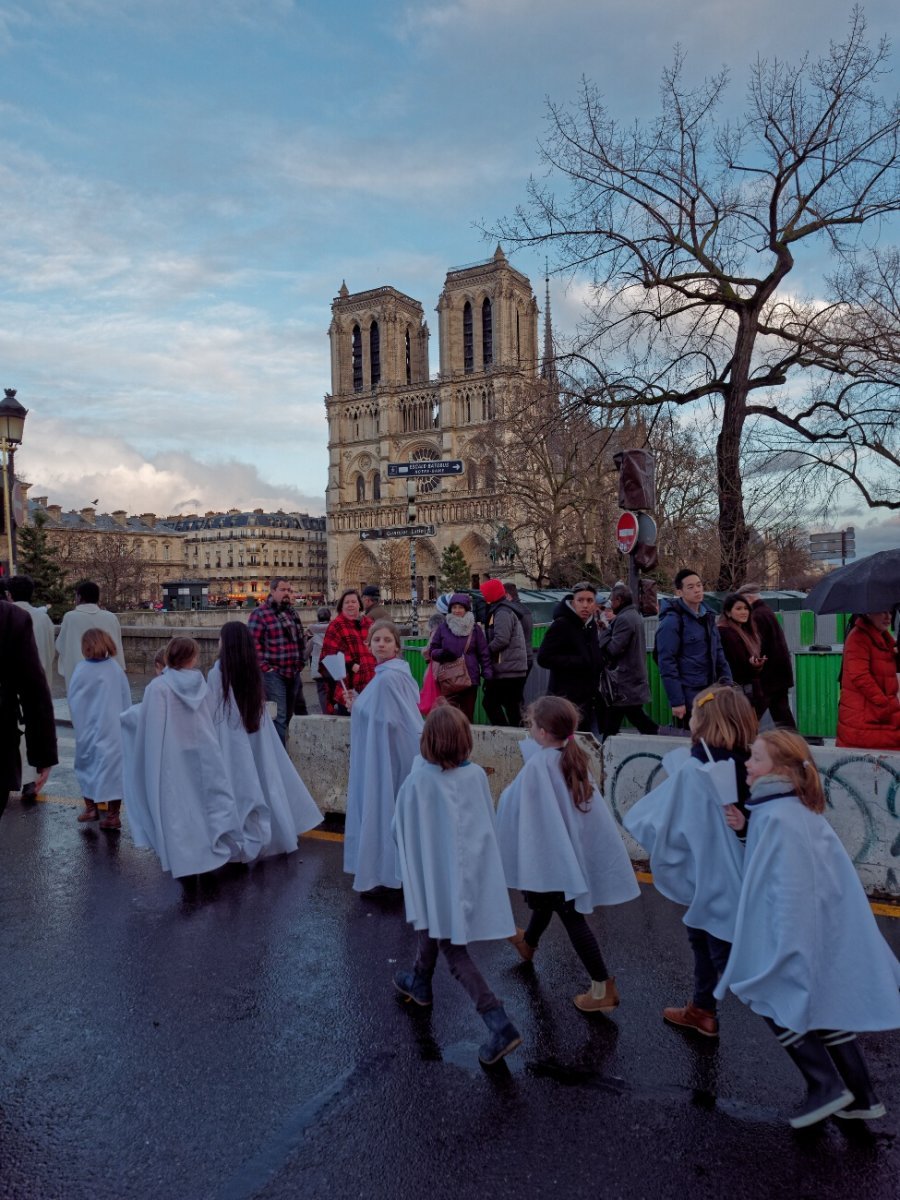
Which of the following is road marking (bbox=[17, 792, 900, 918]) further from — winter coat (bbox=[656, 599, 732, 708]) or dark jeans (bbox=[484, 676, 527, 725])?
dark jeans (bbox=[484, 676, 527, 725])

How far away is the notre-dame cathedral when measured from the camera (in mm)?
98688

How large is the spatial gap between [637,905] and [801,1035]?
7.43ft

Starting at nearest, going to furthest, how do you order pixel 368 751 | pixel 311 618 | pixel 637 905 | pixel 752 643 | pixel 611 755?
pixel 637 905, pixel 368 751, pixel 611 755, pixel 752 643, pixel 311 618

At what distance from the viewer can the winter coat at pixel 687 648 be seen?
25.2 ft

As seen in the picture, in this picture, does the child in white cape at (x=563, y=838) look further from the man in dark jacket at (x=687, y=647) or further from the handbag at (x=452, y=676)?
the handbag at (x=452, y=676)

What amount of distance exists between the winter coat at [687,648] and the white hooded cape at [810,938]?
14.8ft

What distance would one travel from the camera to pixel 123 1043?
387 centimetres

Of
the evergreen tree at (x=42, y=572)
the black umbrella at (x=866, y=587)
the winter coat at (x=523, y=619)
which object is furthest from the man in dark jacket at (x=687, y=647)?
the evergreen tree at (x=42, y=572)

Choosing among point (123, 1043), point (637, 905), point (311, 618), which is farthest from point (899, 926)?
point (311, 618)

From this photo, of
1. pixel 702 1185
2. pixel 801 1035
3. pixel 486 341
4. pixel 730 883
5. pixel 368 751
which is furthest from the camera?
pixel 486 341

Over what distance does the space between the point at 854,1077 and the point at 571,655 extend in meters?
4.90

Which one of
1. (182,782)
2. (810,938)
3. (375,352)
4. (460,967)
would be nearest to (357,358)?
(375,352)

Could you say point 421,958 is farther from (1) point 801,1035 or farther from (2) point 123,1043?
(1) point 801,1035

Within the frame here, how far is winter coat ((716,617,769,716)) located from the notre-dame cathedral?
3260 inches
